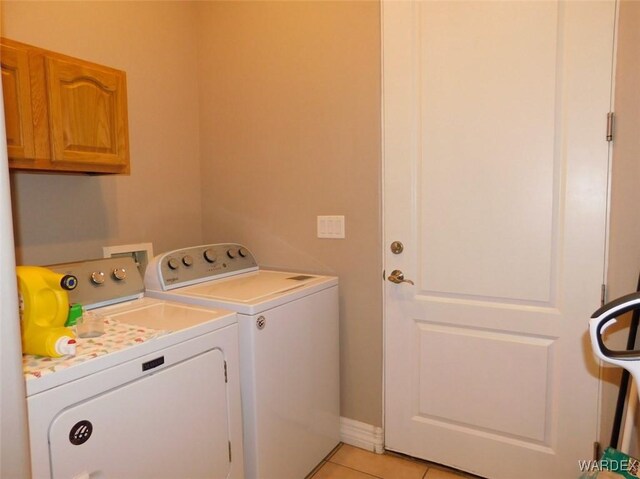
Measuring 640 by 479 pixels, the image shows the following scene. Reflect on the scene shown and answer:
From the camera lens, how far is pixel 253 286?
187cm

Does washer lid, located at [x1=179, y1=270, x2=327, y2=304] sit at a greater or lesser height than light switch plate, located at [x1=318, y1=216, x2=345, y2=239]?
lesser

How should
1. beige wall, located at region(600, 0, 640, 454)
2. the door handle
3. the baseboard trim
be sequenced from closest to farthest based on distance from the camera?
1. beige wall, located at region(600, 0, 640, 454)
2. the door handle
3. the baseboard trim

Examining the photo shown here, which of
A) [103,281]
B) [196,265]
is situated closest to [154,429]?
[103,281]

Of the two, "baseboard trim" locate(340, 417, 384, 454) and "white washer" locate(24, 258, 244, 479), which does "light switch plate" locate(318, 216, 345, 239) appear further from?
"baseboard trim" locate(340, 417, 384, 454)

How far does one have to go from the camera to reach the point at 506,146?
169cm

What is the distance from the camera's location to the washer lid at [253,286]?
5.41ft

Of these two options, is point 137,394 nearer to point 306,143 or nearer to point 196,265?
point 196,265

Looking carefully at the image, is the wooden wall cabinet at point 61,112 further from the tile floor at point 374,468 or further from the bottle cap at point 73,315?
the tile floor at point 374,468

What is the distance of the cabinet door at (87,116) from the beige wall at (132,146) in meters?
0.34

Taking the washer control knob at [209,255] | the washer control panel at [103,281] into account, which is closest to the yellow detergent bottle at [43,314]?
the washer control panel at [103,281]

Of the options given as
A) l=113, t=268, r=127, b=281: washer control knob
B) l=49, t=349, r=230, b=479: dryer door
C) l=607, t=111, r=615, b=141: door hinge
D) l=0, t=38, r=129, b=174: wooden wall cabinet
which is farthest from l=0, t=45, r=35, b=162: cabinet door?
l=607, t=111, r=615, b=141: door hinge

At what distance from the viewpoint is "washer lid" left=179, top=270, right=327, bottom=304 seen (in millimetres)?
1650

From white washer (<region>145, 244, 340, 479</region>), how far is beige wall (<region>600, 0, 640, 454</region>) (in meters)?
1.18

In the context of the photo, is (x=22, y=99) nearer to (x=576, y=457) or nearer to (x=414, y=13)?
(x=414, y=13)
